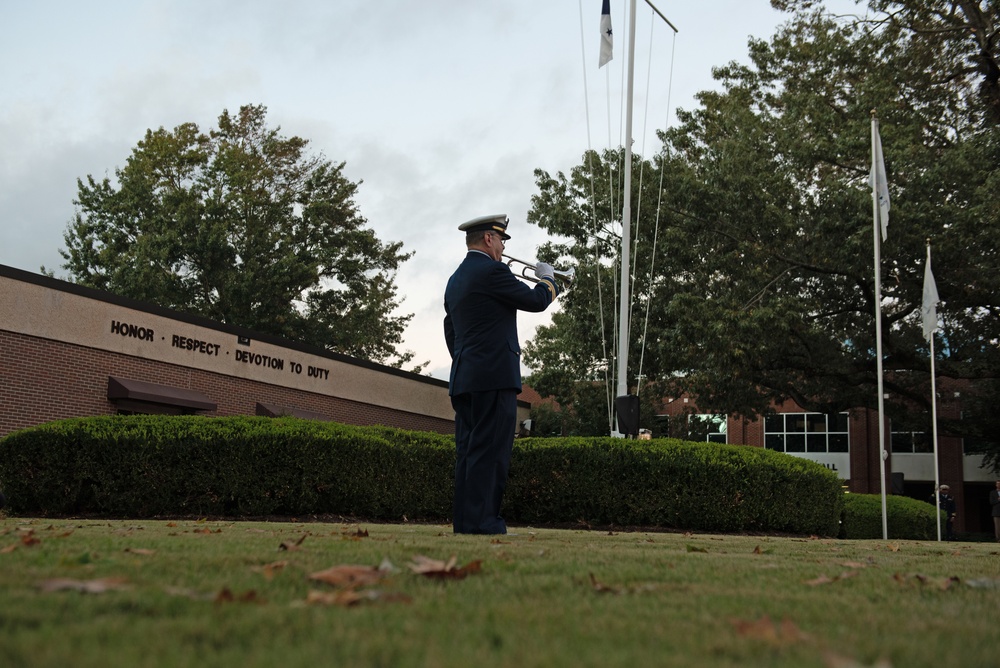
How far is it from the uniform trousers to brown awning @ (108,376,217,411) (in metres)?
15.3

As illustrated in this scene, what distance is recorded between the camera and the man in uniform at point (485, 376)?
6.51 m

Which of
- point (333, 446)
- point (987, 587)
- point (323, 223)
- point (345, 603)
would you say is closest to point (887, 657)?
point (345, 603)

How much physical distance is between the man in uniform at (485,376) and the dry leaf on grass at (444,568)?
8.81 feet

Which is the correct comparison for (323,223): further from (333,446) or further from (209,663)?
(209,663)

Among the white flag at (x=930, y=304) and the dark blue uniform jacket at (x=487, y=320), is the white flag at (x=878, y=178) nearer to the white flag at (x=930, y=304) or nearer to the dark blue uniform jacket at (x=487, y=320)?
the white flag at (x=930, y=304)

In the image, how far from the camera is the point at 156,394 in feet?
67.3

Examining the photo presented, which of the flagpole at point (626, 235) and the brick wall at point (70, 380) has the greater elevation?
the flagpole at point (626, 235)

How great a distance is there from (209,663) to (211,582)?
3.95 feet

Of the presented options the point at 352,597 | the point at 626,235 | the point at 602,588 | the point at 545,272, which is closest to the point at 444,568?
the point at 602,588

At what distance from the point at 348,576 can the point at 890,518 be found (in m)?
20.9

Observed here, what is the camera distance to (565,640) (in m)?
2.35

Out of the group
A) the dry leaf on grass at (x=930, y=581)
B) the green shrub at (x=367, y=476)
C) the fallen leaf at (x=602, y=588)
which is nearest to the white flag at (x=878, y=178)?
the green shrub at (x=367, y=476)

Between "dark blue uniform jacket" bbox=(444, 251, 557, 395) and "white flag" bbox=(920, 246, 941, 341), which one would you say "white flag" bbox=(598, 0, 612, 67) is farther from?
"dark blue uniform jacket" bbox=(444, 251, 557, 395)

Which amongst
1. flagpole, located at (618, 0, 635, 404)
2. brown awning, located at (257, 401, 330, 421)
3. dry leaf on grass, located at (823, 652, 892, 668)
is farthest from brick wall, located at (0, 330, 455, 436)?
dry leaf on grass, located at (823, 652, 892, 668)
